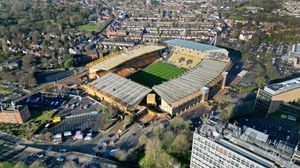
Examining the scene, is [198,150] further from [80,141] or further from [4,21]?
[4,21]

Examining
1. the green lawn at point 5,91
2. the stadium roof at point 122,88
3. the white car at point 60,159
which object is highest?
the stadium roof at point 122,88

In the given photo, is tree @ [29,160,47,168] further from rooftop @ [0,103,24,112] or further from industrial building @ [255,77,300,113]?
industrial building @ [255,77,300,113]

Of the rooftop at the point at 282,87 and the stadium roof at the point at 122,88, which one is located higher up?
the rooftop at the point at 282,87

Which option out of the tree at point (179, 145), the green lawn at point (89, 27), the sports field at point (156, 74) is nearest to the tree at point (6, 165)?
the tree at point (179, 145)

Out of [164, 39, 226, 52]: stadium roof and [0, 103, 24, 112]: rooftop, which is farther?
[164, 39, 226, 52]: stadium roof

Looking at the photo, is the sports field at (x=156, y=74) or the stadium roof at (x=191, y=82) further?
the sports field at (x=156, y=74)

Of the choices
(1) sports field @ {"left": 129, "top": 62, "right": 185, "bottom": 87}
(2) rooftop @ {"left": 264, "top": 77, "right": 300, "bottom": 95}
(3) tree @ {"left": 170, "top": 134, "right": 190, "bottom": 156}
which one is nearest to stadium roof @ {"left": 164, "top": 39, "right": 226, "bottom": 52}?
(1) sports field @ {"left": 129, "top": 62, "right": 185, "bottom": 87}

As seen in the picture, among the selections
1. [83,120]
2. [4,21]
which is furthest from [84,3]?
[83,120]

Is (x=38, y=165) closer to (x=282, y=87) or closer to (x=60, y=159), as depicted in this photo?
(x=60, y=159)

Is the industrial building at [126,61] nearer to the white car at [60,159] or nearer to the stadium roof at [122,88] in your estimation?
the stadium roof at [122,88]
